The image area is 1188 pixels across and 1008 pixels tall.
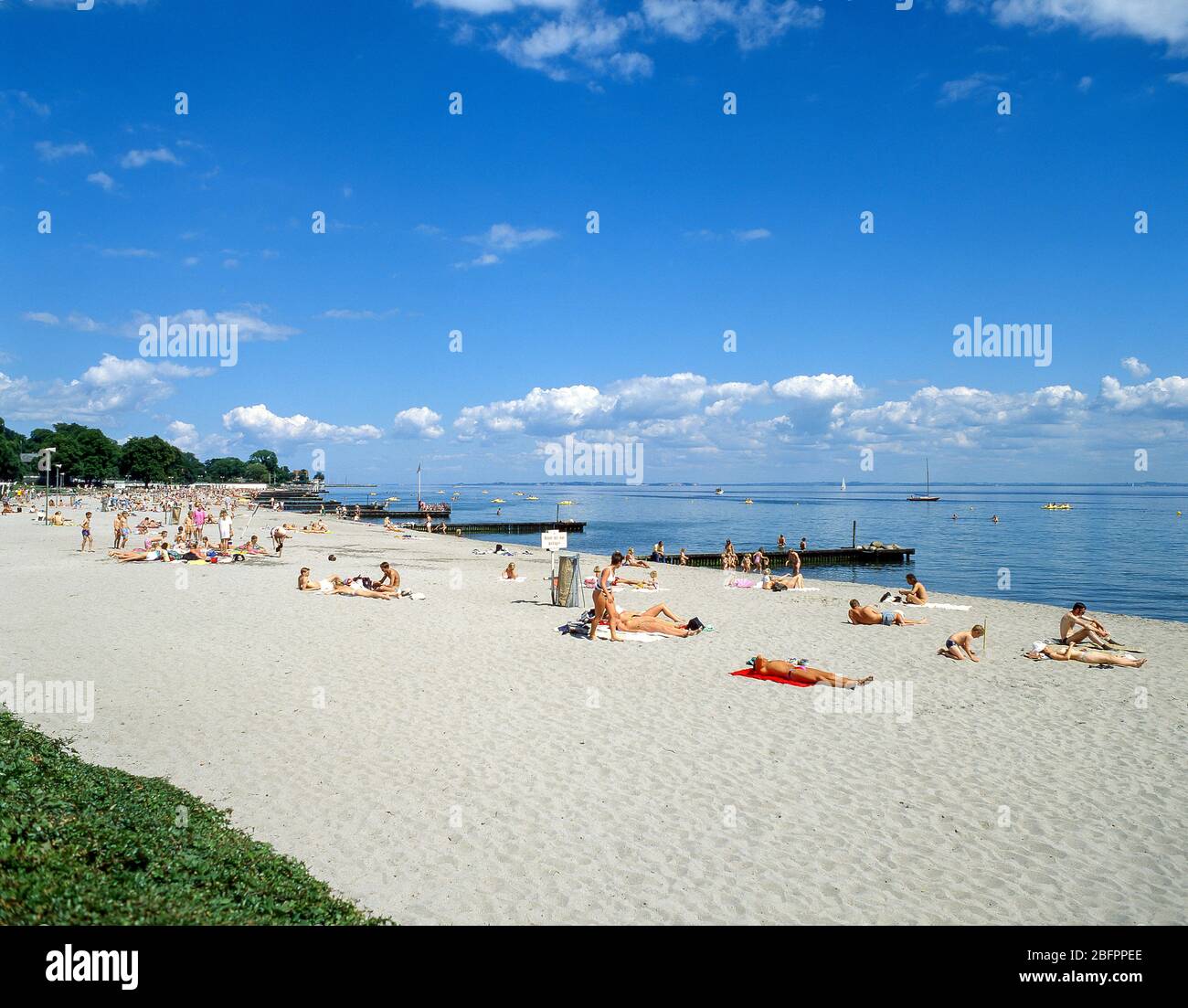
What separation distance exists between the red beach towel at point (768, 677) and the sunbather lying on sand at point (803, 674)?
0.10ft

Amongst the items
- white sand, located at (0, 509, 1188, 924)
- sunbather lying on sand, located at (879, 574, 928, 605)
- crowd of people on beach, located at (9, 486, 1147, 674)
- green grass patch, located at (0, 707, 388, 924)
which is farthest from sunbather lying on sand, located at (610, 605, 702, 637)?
green grass patch, located at (0, 707, 388, 924)

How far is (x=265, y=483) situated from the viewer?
632ft

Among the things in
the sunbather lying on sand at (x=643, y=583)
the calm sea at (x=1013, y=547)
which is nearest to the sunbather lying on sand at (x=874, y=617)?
the sunbather lying on sand at (x=643, y=583)

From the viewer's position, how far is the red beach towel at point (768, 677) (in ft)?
34.4

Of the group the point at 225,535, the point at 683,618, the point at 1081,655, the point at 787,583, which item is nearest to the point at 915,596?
the point at 787,583

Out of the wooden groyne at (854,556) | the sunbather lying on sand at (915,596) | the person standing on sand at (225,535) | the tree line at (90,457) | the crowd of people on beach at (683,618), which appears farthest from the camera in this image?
the tree line at (90,457)

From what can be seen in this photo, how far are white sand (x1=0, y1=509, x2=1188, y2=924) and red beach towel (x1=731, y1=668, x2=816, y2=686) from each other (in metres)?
0.32

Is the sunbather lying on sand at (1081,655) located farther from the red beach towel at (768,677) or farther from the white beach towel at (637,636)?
the white beach towel at (637,636)

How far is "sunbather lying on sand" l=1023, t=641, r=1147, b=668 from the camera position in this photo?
11.9 m

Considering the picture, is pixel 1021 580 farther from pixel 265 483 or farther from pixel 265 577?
pixel 265 483

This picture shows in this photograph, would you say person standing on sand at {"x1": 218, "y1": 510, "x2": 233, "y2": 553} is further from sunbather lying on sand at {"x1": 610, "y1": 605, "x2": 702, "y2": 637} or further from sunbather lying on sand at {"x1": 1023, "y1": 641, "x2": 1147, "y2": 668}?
sunbather lying on sand at {"x1": 1023, "y1": 641, "x2": 1147, "y2": 668}

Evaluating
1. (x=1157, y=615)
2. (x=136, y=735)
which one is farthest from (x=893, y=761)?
(x=1157, y=615)
